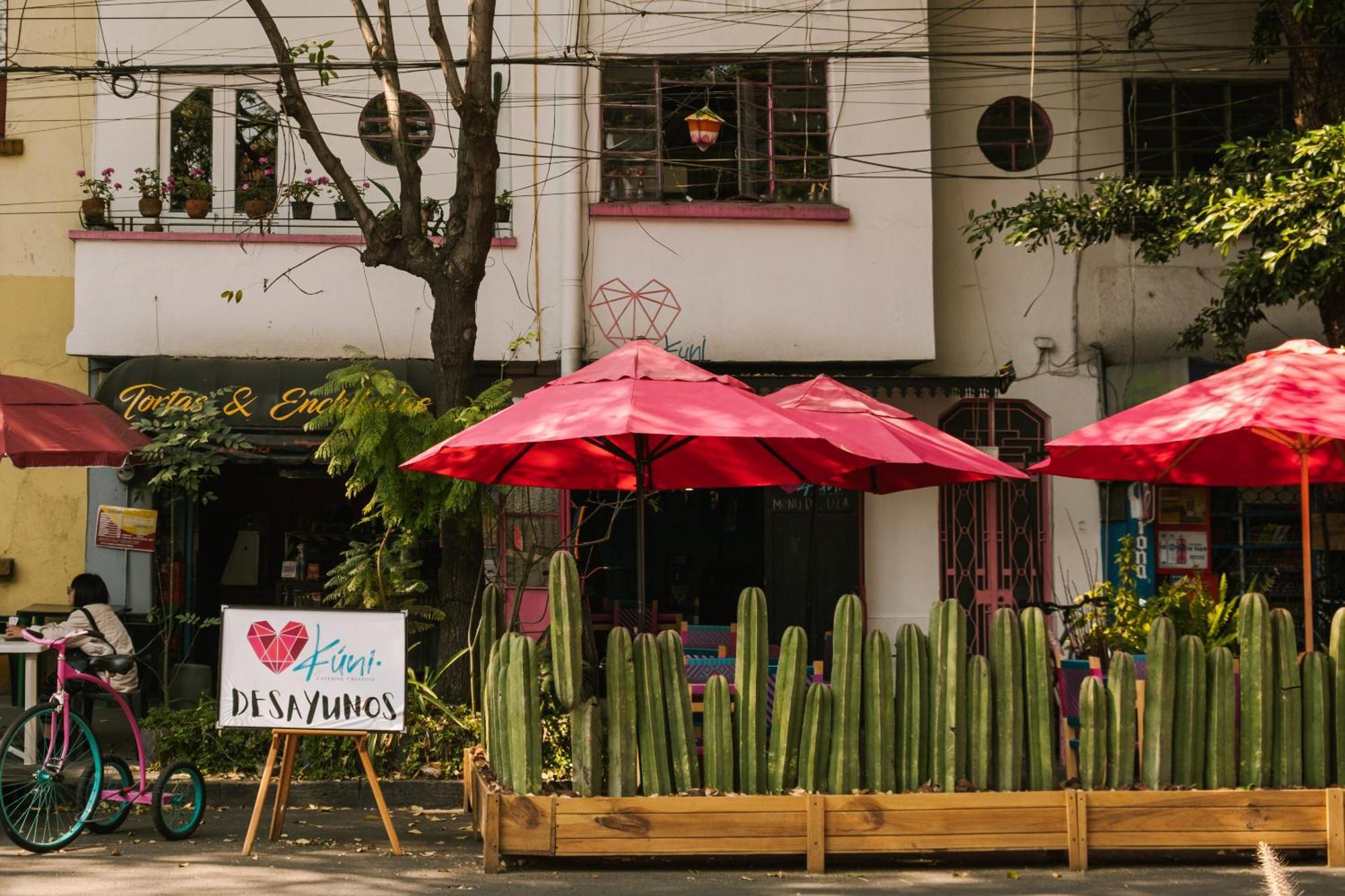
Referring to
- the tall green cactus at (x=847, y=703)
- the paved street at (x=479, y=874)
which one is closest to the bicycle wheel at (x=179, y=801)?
the paved street at (x=479, y=874)

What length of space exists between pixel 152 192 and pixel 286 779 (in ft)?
24.5

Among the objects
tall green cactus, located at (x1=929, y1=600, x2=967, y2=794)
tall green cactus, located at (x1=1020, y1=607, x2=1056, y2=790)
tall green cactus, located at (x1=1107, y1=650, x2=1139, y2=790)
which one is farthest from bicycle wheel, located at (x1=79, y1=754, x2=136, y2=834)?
tall green cactus, located at (x1=1107, y1=650, x2=1139, y2=790)

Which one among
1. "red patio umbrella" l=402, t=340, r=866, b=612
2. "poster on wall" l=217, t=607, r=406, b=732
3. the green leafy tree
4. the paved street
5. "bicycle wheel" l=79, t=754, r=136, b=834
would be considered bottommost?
the paved street

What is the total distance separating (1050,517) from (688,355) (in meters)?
3.98

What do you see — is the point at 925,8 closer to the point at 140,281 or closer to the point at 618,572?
the point at 618,572

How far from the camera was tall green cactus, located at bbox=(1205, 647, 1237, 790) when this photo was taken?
764cm

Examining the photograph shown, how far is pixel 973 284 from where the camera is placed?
1473cm

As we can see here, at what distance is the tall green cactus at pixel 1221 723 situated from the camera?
764cm

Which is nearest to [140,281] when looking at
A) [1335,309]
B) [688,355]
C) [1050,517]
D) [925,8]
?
[688,355]

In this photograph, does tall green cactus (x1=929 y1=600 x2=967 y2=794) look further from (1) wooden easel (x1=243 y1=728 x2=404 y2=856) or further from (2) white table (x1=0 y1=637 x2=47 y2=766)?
(2) white table (x1=0 y1=637 x2=47 y2=766)

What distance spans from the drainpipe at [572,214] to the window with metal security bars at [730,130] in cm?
43

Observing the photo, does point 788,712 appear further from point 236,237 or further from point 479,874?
point 236,237

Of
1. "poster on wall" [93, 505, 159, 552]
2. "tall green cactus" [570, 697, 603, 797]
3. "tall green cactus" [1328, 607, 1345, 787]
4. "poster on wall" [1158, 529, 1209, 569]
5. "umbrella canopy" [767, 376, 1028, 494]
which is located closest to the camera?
"tall green cactus" [570, 697, 603, 797]

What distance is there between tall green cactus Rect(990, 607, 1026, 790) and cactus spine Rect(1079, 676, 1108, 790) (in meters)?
0.31
